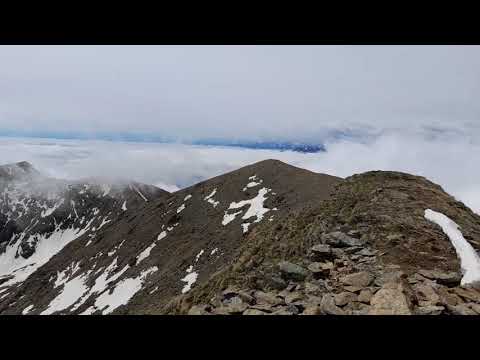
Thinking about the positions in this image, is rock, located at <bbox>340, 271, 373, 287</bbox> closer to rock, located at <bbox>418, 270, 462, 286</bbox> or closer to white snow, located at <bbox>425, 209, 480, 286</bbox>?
rock, located at <bbox>418, 270, 462, 286</bbox>

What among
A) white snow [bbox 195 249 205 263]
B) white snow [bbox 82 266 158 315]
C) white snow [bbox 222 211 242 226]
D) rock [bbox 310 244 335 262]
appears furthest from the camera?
white snow [bbox 222 211 242 226]

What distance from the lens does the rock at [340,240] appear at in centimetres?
1212

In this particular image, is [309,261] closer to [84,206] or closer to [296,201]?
[296,201]

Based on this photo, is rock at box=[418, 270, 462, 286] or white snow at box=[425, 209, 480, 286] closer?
rock at box=[418, 270, 462, 286]

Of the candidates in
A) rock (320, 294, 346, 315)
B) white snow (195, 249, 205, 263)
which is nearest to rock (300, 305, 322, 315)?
rock (320, 294, 346, 315)

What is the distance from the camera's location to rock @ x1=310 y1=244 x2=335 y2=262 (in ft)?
38.4

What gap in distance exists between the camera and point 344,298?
890 cm

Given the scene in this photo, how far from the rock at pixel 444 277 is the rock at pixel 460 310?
1.17m

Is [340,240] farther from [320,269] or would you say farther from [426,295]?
[426,295]

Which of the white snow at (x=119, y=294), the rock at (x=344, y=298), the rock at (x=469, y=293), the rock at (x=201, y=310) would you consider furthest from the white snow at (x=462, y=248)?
the white snow at (x=119, y=294)

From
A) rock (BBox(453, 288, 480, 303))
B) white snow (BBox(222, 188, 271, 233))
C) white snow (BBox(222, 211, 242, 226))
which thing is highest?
rock (BBox(453, 288, 480, 303))

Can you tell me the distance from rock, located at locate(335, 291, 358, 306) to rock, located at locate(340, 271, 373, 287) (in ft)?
1.88
